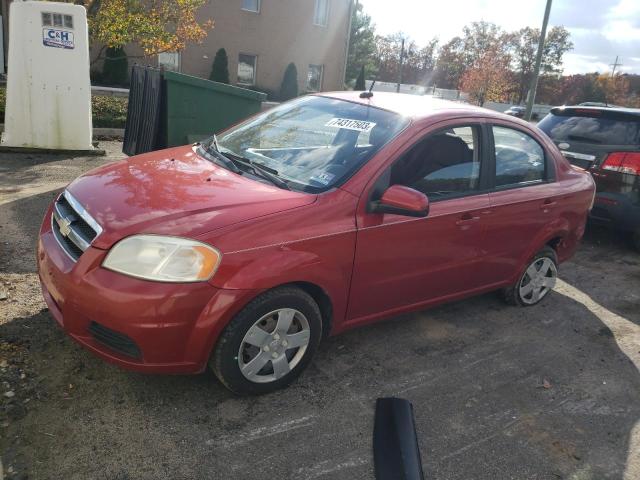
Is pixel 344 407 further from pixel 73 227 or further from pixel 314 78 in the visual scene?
pixel 314 78

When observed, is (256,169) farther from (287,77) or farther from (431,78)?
(431,78)

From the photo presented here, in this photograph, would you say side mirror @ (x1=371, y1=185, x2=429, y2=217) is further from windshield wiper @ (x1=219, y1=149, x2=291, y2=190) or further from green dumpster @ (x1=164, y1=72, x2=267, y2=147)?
green dumpster @ (x1=164, y1=72, x2=267, y2=147)

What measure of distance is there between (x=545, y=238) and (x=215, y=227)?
295 cm

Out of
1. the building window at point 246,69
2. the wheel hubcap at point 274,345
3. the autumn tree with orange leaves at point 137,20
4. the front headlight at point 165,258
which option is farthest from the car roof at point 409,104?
the building window at point 246,69

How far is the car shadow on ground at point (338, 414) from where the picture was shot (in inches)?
100.0

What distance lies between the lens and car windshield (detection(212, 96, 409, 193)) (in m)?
3.23

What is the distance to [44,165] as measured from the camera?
7398mm

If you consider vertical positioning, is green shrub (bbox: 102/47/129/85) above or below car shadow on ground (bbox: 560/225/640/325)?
above

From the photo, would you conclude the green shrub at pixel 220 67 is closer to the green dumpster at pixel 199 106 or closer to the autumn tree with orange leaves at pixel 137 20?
the autumn tree with orange leaves at pixel 137 20

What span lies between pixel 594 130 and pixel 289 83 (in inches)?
823

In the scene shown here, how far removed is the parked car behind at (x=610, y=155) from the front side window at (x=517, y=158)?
222 centimetres

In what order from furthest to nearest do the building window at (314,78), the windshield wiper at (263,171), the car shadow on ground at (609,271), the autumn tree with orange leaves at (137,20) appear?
the building window at (314,78)
the autumn tree with orange leaves at (137,20)
the car shadow on ground at (609,271)
the windshield wiper at (263,171)

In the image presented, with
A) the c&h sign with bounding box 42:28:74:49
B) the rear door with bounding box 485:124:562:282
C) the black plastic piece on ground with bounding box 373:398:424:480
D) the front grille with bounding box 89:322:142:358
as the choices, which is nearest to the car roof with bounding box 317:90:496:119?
the rear door with bounding box 485:124:562:282

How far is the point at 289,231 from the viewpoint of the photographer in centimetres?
282
